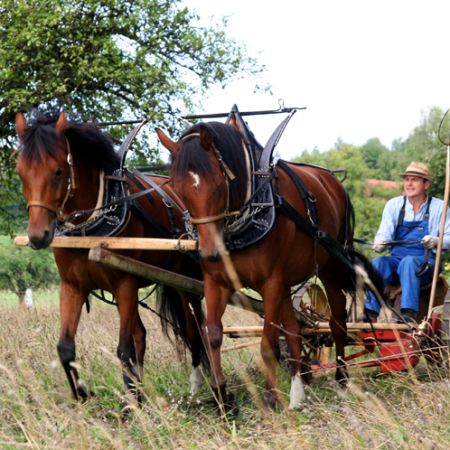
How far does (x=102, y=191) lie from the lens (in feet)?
19.3

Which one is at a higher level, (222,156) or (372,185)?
(222,156)

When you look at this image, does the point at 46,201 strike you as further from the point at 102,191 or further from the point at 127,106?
the point at 127,106

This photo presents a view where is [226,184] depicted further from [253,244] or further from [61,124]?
[61,124]

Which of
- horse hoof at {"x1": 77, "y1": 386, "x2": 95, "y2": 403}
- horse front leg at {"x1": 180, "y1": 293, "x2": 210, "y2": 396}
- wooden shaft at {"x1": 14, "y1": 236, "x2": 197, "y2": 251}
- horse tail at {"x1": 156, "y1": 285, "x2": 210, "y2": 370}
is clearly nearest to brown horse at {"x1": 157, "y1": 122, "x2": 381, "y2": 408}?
wooden shaft at {"x1": 14, "y1": 236, "x2": 197, "y2": 251}

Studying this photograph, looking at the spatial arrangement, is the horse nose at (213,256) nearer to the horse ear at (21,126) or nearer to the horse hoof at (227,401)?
the horse hoof at (227,401)

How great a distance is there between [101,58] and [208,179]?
7.08m

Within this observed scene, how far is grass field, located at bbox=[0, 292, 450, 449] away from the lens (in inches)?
150

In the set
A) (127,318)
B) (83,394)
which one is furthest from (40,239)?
(83,394)

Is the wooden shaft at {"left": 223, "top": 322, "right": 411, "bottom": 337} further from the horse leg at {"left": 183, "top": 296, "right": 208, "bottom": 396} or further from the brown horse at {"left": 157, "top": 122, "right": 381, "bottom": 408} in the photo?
the horse leg at {"left": 183, "top": 296, "right": 208, "bottom": 396}

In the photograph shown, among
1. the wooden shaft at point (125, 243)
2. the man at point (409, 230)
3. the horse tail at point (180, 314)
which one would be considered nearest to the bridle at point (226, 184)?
the wooden shaft at point (125, 243)

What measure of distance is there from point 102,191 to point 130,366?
1208 millimetres

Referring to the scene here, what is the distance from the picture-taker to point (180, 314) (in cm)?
730

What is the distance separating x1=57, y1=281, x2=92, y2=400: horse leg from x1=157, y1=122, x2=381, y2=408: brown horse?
3.09 feet

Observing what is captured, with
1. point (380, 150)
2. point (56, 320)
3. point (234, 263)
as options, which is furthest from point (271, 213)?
point (380, 150)
